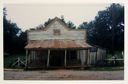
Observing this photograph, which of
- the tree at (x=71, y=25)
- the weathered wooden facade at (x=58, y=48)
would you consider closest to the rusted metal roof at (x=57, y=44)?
the weathered wooden facade at (x=58, y=48)

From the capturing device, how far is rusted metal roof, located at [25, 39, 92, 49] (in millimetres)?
3199

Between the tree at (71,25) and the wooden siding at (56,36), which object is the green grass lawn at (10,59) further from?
the tree at (71,25)

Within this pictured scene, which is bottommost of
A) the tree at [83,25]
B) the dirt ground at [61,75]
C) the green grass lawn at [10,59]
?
the dirt ground at [61,75]

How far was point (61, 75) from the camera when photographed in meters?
3.21

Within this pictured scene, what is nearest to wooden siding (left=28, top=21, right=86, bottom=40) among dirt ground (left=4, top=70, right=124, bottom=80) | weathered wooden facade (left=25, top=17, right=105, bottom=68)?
weathered wooden facade (left=25, top=17, right=105, bottom=68)

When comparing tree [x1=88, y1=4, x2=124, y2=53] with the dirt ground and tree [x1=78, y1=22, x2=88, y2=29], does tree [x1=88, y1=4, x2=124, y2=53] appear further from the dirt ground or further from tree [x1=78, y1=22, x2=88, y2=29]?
the dirt ground

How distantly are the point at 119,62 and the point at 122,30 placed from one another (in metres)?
0.26

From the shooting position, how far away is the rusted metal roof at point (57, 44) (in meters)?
3.20

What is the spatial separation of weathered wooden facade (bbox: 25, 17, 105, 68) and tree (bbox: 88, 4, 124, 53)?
7 centimetres

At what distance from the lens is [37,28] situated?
320 centimetres

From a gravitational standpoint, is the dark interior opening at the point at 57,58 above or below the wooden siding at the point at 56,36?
below

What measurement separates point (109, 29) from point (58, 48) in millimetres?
444

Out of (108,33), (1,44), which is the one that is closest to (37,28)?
(1,44)

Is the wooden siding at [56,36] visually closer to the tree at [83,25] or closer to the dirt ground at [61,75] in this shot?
the tree at [83,25]
